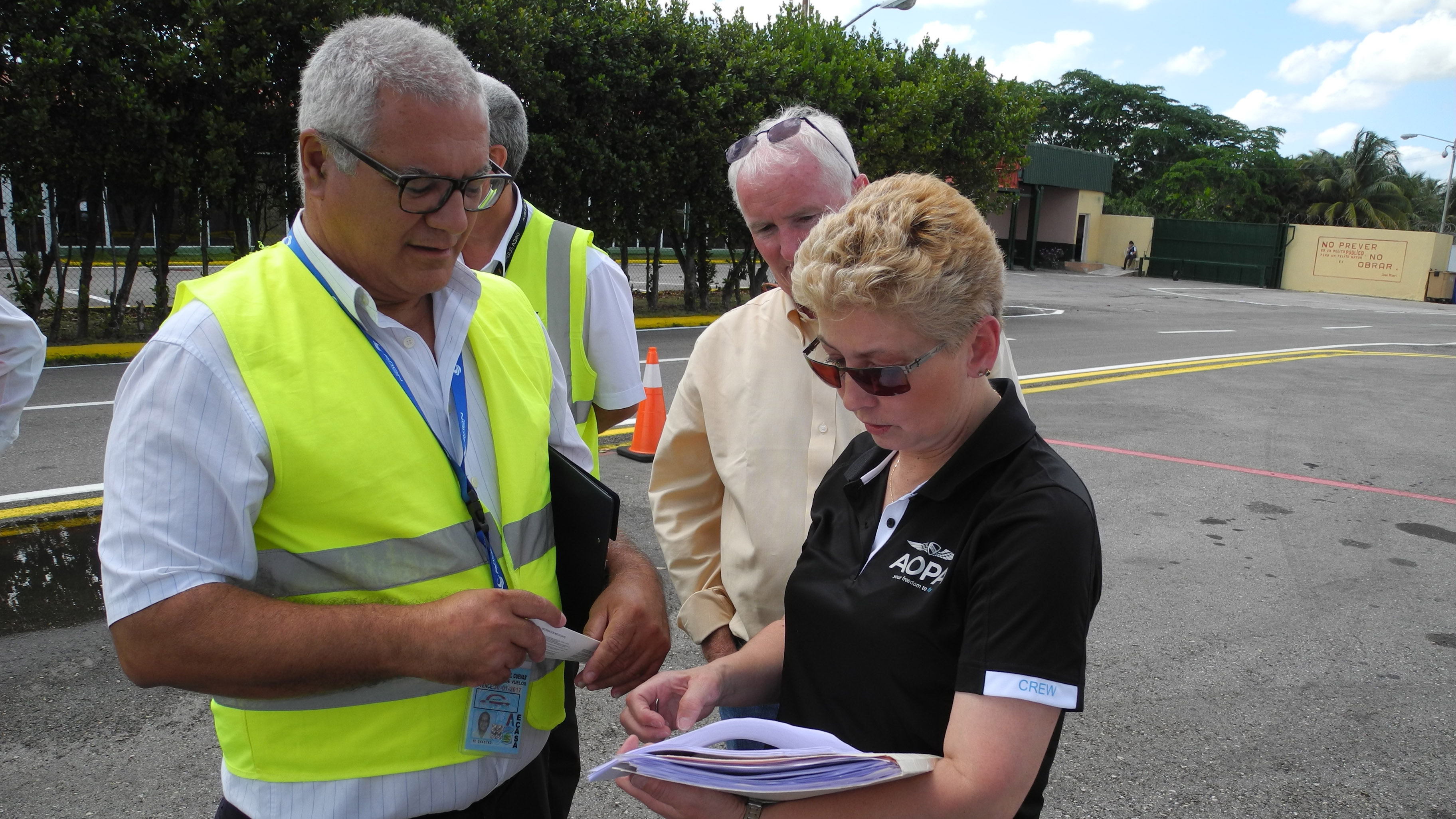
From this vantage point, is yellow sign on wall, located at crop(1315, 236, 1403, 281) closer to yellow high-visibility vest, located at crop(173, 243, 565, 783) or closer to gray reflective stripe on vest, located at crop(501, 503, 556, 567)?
gray reflective stripe on vest, located at crop(501, 503, 556, 567)

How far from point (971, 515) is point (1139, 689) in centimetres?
297

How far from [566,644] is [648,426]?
18.7ft

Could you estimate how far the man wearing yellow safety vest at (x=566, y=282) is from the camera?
312 cm

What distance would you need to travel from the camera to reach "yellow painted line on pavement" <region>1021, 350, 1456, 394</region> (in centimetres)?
1134

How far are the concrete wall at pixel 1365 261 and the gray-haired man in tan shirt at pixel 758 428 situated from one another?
42.4 m

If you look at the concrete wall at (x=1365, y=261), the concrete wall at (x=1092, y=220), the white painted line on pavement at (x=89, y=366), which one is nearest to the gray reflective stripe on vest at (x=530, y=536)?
the white painted line on pavement at (x=89, y=366)

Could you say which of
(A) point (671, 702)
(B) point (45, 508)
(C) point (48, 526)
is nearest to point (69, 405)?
(B) point (45, 508)

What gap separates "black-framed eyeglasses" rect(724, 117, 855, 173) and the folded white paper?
117 centimetres

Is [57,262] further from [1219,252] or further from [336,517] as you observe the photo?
[1219,252]

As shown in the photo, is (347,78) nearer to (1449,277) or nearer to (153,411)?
(153,411)

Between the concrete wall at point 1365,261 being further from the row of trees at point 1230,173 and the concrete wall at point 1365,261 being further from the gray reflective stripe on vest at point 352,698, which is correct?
the gray reflective stripe on vest at point 352,698

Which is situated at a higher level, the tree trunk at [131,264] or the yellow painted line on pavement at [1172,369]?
the tree trunk at [131,264]

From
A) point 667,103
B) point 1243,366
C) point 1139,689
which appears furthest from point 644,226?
point 1139,689

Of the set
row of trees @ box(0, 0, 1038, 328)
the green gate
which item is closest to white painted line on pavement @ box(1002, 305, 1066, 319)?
row of trees @ box(0, 0, 1038, 328)
